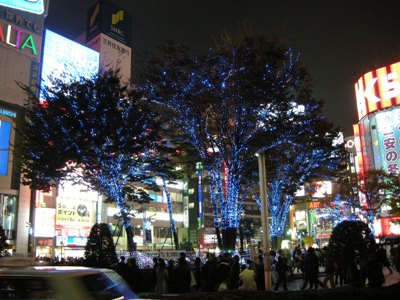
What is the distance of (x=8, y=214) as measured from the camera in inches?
1543

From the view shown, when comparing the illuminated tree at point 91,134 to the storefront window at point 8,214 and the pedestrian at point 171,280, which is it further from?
the storefront window at point 8,214

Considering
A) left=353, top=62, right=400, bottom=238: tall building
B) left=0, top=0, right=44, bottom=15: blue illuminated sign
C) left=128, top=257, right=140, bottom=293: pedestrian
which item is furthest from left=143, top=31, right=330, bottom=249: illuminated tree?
left=353, top=62, right=400, bottom=238: tall building

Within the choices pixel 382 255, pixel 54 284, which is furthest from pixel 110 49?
pixel 54 284

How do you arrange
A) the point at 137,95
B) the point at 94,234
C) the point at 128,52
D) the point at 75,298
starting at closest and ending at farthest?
the point at 75,298, the point at 94,234, the point at 137,95, the point at 128,52

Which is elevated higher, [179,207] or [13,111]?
[13,111]

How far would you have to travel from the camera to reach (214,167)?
19.7 metres

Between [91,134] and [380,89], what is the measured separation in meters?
51.5

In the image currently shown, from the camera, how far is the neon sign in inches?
1610

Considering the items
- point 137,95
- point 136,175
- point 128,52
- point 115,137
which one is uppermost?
point 128,52

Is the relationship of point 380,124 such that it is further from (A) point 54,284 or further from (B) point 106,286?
(A) point 54,284

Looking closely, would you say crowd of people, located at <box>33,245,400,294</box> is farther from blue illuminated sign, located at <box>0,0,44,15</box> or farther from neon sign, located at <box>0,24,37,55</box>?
blue illuminated sign, located at <box>0,0,44,15</box>

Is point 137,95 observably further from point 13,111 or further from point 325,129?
point 13,111

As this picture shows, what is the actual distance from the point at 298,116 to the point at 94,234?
9967 mm

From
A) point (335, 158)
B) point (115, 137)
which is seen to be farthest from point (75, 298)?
point (335, 158)
